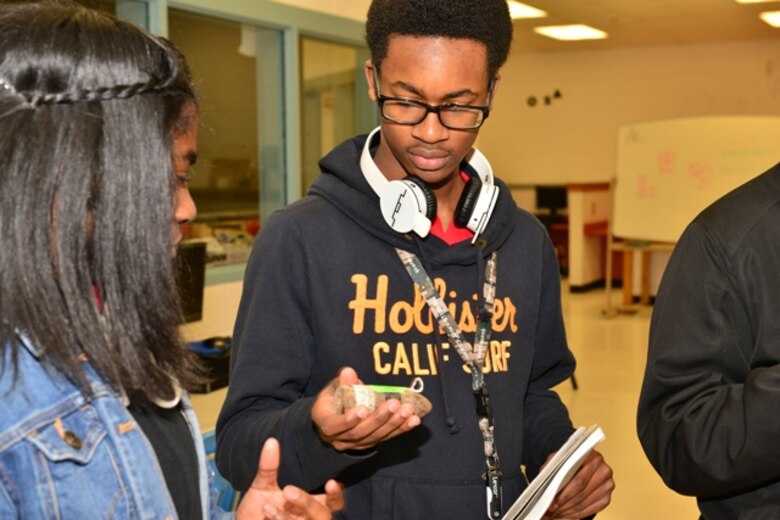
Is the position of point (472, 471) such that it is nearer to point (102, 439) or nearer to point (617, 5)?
point (102, 439)

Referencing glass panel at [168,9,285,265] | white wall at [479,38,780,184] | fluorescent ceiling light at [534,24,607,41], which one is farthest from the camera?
white wall at [479,38,780,184]

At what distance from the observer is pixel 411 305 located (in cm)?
152

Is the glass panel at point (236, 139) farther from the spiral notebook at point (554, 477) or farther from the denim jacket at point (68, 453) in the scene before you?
the denim jacket at point (68, 453)

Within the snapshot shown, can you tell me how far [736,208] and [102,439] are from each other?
1042 millimetres

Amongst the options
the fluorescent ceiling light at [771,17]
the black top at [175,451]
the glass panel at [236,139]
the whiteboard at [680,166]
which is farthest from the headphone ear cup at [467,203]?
the fluorescent ceiling light at [771,17]

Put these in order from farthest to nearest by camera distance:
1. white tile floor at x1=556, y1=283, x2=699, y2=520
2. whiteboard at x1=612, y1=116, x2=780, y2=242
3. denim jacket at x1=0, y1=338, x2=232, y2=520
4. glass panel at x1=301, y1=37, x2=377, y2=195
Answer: whiteboard at x1=612, y1=116, x2=780, y2=242, glass panel at x1=301, y1=37, x2=377, y2=195, white tile floor at x1=556, y1=283, x2=699, y2=520, denim jacket at x1=0, y1=338, x2=232, y2=520

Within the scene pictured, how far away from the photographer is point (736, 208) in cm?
146

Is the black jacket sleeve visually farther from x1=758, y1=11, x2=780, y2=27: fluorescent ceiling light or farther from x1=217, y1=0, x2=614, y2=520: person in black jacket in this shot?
x1=758, y1=11, x2=780, y2=27: fluorescent ceiling light

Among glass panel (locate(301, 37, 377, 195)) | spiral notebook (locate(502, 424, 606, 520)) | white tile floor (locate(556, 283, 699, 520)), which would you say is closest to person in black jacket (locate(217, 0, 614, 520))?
spiral notebook (locate(502, 424, 606, 520))

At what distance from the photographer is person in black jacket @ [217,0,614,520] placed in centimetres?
145

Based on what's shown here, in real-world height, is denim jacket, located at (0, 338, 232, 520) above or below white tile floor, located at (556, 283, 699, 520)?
above

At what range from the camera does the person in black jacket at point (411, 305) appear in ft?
4.77

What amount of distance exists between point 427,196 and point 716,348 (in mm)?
525

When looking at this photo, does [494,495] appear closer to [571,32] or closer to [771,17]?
[771,17]
